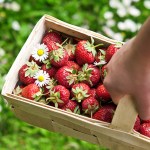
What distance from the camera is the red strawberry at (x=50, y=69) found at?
59.9 inches

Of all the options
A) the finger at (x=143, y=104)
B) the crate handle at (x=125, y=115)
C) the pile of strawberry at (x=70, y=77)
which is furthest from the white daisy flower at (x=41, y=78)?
the finger at (x=143, y=104)

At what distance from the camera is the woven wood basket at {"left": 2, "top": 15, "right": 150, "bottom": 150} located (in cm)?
125

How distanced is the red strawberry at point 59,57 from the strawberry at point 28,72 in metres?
0.06

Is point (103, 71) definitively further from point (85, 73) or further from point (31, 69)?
point (31, 69)

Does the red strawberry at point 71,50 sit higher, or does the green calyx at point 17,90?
the red strawberry at point 71,50

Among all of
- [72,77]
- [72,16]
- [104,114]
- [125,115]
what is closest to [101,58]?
[72,77]

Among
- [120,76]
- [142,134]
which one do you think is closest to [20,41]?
[142,134]

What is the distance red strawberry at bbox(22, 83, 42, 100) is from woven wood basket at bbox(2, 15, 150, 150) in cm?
4

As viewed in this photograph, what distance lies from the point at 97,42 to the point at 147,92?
0.48m

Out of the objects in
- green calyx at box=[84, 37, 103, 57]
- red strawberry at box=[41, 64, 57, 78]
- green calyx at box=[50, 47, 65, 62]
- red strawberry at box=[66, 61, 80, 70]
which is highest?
green calyx at box=[84, 37, 103, 57]

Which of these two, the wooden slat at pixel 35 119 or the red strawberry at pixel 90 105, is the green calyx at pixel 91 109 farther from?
the wooden slat at pixel 35 119

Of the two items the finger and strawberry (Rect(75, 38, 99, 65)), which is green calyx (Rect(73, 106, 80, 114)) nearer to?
strawberry (Rect(75, 38, 99, 65))

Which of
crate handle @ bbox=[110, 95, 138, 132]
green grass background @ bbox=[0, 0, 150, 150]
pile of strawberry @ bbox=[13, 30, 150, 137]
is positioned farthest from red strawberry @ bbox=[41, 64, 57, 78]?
green grass background @ bbox=[0, 0, 150, 150]

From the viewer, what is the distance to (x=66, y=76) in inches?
58.0
